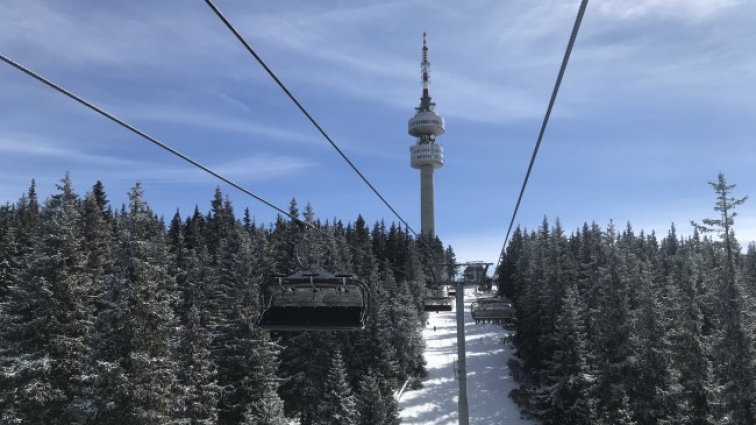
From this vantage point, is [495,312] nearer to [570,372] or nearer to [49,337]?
[570,372]

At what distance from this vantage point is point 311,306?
12.7 m

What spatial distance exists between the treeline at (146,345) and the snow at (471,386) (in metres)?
4.58

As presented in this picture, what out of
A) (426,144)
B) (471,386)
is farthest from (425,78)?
(471,386)

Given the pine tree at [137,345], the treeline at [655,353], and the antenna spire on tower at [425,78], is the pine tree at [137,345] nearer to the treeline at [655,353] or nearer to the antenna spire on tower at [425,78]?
the treeline at [655,353]

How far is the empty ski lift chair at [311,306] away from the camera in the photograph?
12305 mm

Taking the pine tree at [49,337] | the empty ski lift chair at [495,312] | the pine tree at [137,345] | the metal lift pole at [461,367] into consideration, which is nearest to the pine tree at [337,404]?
the empty ski lift chair at [495,312]

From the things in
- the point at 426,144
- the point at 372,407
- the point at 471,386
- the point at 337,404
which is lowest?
the point at 471,386

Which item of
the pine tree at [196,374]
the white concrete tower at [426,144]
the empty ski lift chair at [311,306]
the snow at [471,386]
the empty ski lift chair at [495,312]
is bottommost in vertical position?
the snow at [471,386]

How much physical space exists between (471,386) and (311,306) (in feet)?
169

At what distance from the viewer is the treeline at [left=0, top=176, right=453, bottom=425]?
24562 millimetres

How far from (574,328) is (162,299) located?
32365 mm

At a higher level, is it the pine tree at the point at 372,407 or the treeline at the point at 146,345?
the treeline at the point at 146,345

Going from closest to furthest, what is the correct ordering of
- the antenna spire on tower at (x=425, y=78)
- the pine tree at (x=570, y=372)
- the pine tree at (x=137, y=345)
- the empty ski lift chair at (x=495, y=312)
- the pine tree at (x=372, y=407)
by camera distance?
the pine tree at (x=137, y=345) → the pine tree at (x=372, y=407) → the empty ski lift chair at (x=495, y=312) → the pine tree at (x=570, y=372) → the antenna spire on tower at (x=425, y=78)

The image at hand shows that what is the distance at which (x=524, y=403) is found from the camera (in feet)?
174
